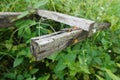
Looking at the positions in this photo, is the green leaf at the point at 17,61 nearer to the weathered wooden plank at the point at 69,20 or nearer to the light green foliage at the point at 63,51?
the light green foliage at the point at 63,51

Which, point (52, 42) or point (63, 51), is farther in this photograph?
point (63, 51)

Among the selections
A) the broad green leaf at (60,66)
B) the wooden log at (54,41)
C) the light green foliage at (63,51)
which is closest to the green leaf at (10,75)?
the light green foliage at (63,51)

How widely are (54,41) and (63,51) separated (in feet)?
1.12

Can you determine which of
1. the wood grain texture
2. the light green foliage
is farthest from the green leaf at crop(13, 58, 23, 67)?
the wood grain texture

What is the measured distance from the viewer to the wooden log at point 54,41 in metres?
1.43

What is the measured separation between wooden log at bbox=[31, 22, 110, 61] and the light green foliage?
0.42 feet

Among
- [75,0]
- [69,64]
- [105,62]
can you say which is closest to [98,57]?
[105,62]

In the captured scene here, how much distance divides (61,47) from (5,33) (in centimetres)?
63

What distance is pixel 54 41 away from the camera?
4.96ft

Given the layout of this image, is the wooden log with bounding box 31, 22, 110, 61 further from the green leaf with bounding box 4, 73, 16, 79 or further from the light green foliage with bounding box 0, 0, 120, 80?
the green leaf with bounding box 4, 73, 16, 79

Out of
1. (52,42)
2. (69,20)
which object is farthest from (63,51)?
(52,42)

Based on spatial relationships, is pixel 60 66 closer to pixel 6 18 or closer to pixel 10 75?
pixel 10 75

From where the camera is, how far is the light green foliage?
5.99 ft

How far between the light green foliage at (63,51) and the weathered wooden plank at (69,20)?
0.21 feet
